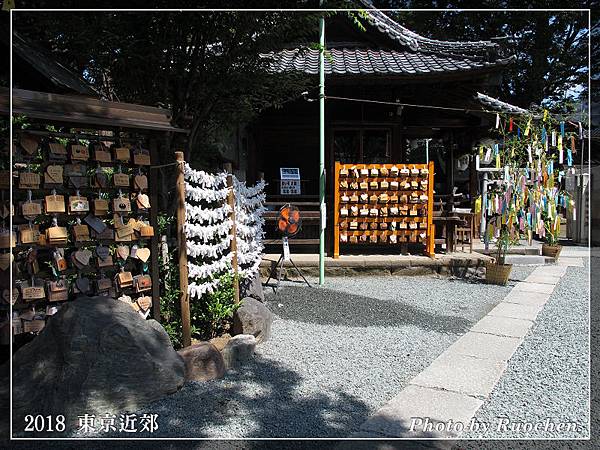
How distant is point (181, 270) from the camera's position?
4289mm

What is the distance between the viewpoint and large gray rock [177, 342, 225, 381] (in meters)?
3.76

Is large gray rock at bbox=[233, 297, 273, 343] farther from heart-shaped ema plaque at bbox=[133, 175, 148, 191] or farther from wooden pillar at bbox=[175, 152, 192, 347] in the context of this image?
heart-shaped ema plaque at bbox=[133, 175, 148, 191]

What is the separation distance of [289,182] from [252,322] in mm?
5982

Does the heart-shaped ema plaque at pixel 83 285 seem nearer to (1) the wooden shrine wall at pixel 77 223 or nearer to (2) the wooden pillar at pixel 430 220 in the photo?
(1) the wooden shrine wall at pixel 77 223

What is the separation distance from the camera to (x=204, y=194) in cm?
454

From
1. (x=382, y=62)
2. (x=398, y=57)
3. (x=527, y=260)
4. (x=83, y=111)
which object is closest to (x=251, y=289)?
(x=83, y=111)

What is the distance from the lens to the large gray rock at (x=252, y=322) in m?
4.64

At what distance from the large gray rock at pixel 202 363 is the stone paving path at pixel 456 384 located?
129 cm

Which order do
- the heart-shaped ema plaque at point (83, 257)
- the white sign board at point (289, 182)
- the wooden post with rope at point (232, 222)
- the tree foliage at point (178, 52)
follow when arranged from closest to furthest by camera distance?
1. the heart-shaped ema plaque at point (83, 257)
2. the tree foliage at point (178, 52)
3. the wooden post with rope at point (232, 222)
4. the white sign board at point (289, 182)

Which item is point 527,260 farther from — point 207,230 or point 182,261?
point 182,261

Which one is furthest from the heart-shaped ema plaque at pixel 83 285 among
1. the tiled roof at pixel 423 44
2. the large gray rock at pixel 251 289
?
the tiled roof at pixel 423 44

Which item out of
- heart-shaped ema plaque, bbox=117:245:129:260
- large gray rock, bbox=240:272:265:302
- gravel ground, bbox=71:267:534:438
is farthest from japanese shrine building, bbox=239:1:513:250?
heart-shaped ema plaque, bbox=117:245:129:260

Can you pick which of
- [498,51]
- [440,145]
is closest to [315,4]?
[498,51]

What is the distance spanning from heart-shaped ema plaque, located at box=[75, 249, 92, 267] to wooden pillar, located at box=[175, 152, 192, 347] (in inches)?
30.0
